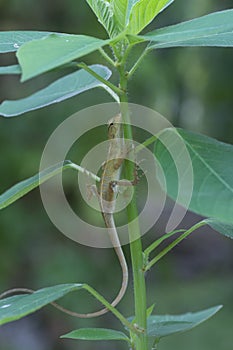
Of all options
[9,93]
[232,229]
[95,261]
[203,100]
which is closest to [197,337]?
[95,261]

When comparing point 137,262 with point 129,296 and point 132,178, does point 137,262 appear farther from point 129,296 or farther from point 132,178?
point 129,296

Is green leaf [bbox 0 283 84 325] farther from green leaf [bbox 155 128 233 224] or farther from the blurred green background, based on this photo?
the blurred green background

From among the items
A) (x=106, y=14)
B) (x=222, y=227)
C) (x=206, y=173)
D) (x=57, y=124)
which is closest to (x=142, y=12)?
(x=106, y=14)

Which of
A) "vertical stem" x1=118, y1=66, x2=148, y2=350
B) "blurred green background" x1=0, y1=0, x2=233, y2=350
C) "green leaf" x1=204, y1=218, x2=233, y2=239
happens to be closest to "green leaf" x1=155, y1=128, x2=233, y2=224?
"vertical stem" x1=118, y1=66, x2=148, y2=350

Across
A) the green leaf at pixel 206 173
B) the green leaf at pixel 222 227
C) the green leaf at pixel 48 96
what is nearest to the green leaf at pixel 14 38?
the green leaf at pixel 48 96

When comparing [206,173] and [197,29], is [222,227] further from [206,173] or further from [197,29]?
[197,29]

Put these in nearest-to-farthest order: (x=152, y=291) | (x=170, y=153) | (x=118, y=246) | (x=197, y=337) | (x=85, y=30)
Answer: (x=170, y=153), (x=118, y=246), (x=85, y=30), (x=197, y=337), (x=152, y=291)
